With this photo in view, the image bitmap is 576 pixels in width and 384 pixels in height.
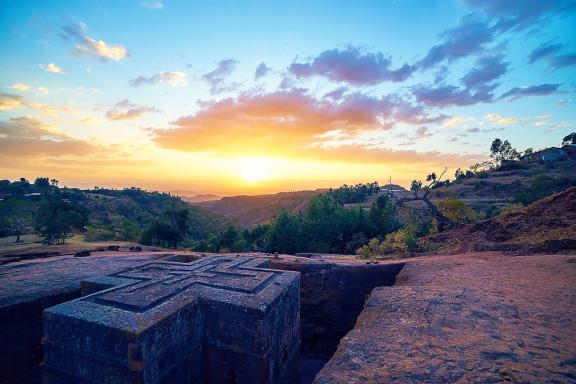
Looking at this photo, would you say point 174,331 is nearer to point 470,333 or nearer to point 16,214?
point 470,333

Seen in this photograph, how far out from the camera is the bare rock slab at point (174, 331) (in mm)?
4195

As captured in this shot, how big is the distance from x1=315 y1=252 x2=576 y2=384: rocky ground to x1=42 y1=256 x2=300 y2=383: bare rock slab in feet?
5.66

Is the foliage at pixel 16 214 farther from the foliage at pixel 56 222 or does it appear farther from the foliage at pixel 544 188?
the foliage at pixel 544 188

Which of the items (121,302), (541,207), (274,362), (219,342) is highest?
(541,207)

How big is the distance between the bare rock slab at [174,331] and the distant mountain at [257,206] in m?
54.5

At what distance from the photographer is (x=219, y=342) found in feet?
17.1

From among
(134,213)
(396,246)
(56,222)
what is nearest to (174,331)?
(396,246)

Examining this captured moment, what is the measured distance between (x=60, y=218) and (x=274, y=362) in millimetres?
21564

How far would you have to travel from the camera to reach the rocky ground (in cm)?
310

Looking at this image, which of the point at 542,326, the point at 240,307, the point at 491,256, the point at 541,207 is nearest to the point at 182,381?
the point at 240,307

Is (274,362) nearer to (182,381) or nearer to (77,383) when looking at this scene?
(182,381)

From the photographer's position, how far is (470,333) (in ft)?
12.9

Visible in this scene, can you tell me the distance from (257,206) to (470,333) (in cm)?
8264

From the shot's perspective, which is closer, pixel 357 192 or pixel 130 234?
pixel 130 234
